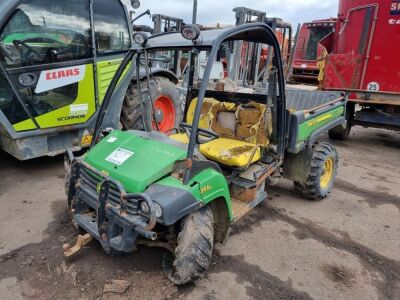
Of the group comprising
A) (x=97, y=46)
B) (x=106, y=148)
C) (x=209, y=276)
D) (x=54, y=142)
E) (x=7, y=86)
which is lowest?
(x=209, y=276)

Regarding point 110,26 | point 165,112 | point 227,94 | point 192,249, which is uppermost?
point 110,26

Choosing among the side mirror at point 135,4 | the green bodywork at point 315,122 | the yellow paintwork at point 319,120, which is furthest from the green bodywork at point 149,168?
the side mirror at point 135,4

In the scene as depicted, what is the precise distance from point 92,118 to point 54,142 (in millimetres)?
558

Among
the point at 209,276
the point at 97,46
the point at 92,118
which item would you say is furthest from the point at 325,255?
the point at 97,46

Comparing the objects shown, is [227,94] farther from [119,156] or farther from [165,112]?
[165,112]

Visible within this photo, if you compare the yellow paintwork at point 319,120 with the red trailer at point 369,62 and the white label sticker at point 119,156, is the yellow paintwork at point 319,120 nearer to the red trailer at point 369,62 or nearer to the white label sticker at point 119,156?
the white label sticker at point 119,156

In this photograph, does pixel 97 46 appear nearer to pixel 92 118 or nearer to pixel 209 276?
pixel 92 118

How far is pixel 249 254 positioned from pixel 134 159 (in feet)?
4.30

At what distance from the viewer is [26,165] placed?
4570 mm

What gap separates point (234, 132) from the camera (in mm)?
3584

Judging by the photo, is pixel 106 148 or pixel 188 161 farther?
pixel 106 148

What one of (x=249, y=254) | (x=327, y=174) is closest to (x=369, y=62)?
(x=327, y=174)

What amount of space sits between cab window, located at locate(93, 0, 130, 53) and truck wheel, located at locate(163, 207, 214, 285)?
2931 mm

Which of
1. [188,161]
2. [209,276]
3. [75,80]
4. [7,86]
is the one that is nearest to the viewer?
[188,161]
